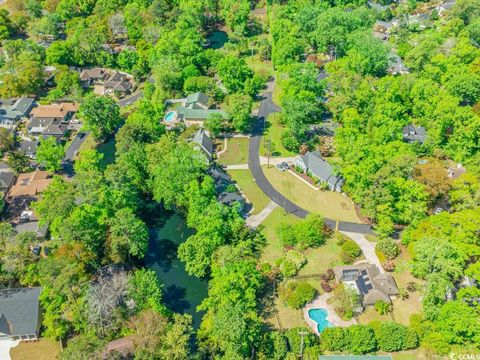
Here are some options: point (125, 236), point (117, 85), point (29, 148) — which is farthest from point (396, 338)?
point (117, 85)

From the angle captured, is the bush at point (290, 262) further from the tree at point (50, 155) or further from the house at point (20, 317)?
the tree at point (50, 155)

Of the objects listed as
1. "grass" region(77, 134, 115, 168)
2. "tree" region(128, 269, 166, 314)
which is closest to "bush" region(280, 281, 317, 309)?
"tree" region(128, 269, 166, 314)

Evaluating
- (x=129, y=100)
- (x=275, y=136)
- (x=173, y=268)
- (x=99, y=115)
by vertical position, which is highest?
(x=99, y=115)

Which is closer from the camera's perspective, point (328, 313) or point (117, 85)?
point (328, 313)

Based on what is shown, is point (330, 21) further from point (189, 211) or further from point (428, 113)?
point (189, 211)

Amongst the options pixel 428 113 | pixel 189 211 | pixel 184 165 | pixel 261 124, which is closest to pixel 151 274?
pixel 189 211

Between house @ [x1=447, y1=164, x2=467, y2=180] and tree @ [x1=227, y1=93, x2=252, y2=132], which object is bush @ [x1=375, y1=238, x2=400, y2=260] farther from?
tree @ [x1=227, y1=93, x2=252, y2=132]

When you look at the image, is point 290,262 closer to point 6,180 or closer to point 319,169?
point 319,169
